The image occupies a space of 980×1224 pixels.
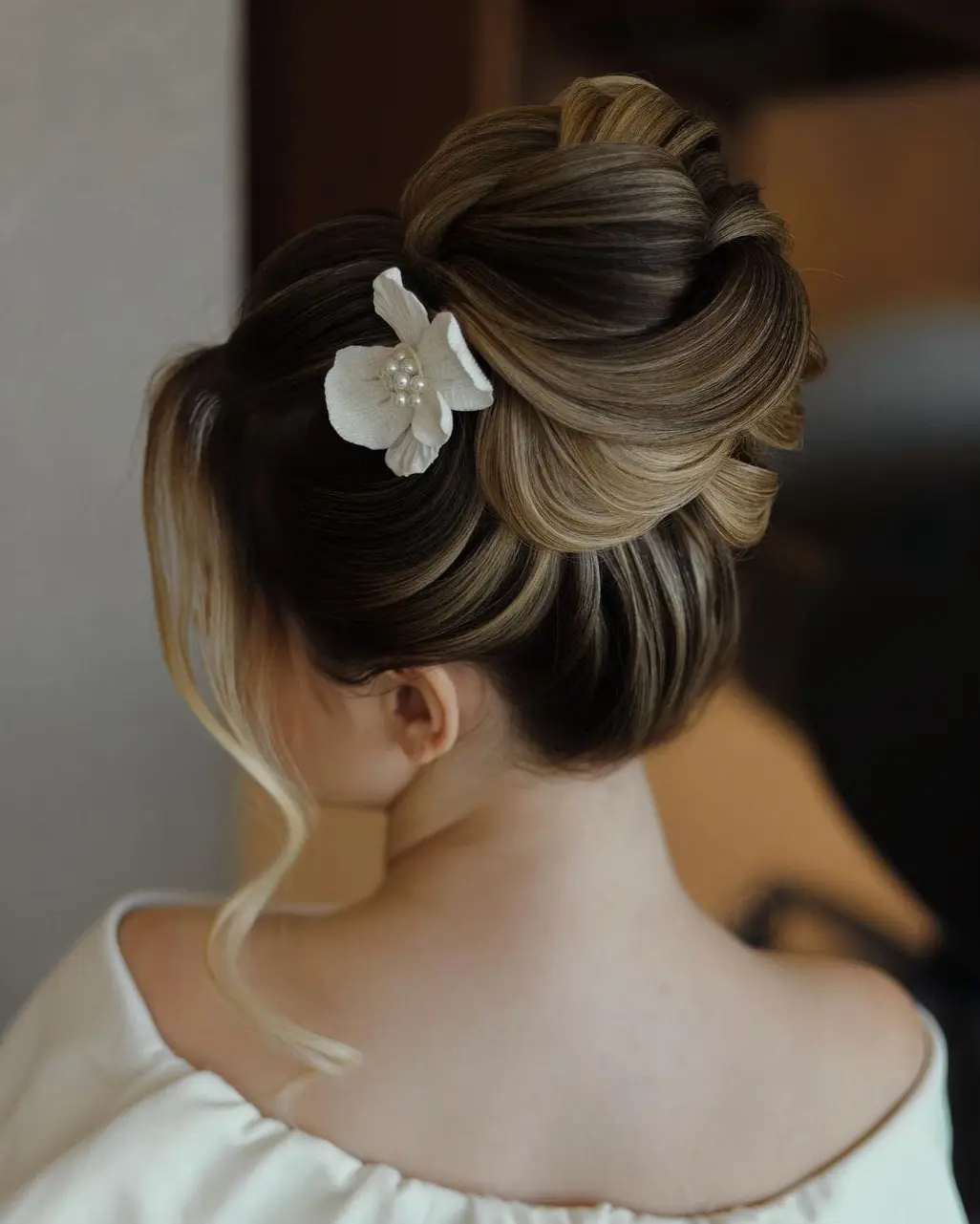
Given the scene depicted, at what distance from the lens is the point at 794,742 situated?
1008mm

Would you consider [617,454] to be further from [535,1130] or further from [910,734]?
[910,734]

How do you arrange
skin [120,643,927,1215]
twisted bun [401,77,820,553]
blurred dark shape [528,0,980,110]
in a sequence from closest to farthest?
twisted bun [401,77,820,553]
skin [120,643,927,1215]
blurred dark shape [528,0,980,110]

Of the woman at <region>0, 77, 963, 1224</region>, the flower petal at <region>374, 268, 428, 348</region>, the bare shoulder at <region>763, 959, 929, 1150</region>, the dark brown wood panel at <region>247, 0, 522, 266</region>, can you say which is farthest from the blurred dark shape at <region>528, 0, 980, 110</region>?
the bare shoulder at <region>763, 959, 929, 1150</region>

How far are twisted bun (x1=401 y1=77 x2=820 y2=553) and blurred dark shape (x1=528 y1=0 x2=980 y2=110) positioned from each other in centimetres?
40

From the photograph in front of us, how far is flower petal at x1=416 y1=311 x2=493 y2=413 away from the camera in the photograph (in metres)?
0.47

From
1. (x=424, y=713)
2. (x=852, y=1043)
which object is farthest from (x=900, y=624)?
(x=424, y=713)

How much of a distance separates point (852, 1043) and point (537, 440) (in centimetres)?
41

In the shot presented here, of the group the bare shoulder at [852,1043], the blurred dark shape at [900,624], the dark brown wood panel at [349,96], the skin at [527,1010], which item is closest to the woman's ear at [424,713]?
the skin at [527,1010]

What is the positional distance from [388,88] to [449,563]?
2.27ft

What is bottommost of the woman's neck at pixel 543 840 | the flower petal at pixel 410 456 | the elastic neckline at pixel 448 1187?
the elastic neckline at pixel 448 1187

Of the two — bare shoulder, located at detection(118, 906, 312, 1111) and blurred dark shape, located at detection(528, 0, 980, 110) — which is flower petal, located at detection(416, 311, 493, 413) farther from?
blurred dark shape, located at detection(528, 0, 980, 110)

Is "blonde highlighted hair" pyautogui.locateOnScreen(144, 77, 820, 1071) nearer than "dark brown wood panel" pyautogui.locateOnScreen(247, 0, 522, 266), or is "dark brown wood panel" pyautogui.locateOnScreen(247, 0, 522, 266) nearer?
"blonde highlighted hair" pyautogui.locateOnScreen(144, 77, 820, 1071)

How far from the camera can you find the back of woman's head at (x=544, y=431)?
0.47m

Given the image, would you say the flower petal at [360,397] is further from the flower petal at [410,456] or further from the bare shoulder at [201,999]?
the bare shoulder at [201,999]
